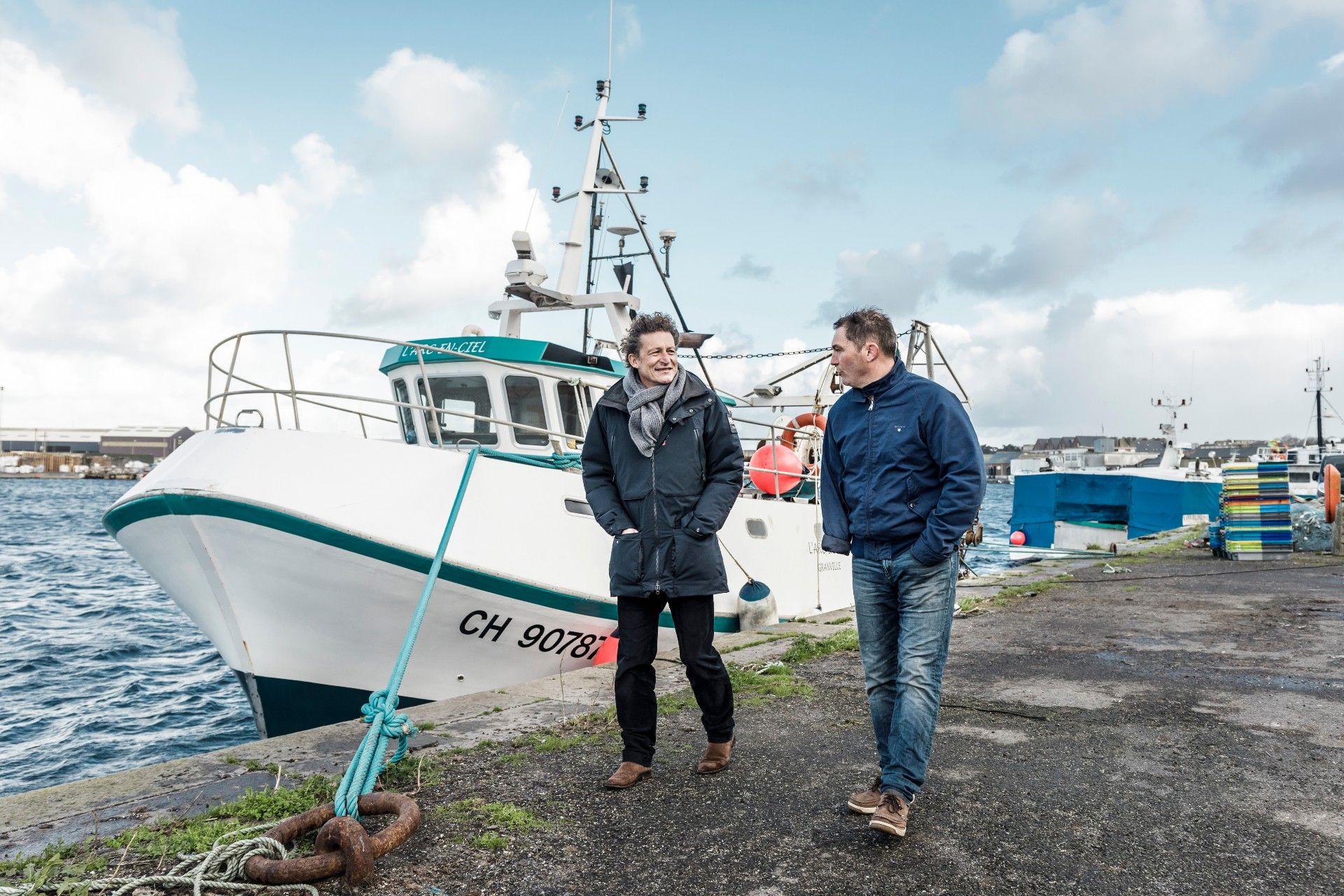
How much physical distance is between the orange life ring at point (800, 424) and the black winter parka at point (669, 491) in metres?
5.28

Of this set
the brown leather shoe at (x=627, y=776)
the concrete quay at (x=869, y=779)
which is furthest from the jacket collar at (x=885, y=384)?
the brown leather shoe at (x=627, y=776)

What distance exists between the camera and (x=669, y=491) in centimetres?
365

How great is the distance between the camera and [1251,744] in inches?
157

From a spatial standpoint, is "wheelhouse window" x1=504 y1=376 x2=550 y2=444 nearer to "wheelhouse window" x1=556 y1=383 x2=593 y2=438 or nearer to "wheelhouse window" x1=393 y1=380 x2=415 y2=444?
"wheelhouse window" x1=556 y1=383 x2=593 y2=438

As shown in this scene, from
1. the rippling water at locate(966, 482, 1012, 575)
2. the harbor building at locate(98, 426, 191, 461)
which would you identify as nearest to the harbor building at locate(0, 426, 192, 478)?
the harbor building at locate(98, 426, 191, 461)

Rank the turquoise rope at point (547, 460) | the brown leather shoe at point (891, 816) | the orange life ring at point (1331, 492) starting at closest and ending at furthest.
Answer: the brown leather shoe at point (891, 816), the turquoise rope at point (547, 460), the orange life ring at point (1331, 492)

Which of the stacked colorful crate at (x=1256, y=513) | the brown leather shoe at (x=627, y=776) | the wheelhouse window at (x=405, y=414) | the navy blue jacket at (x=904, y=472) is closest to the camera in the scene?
the navy blue jacket at (x=904, y=472)

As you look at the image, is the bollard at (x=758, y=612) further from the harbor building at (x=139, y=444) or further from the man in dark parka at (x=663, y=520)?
the harbor building at (x=139, y=444)

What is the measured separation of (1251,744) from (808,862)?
242 centimetres

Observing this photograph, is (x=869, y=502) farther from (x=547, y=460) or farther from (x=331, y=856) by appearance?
(x=547, y=460)

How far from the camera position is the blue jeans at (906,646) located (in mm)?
3072

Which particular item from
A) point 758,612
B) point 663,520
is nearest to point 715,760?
point 663,520

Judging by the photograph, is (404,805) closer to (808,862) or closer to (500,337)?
(808,862)

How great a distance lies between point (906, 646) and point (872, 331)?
1.11m
